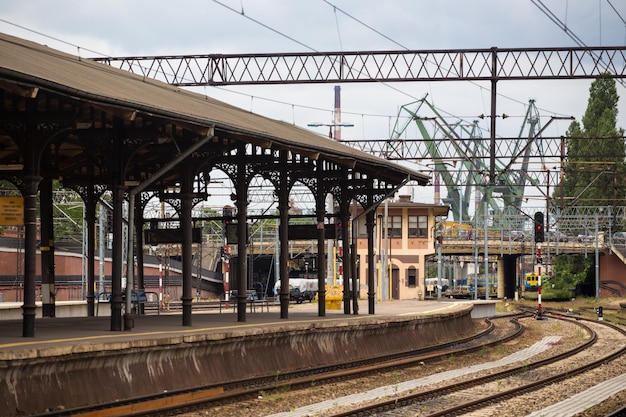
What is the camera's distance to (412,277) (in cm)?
6881

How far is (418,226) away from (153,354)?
54620mm

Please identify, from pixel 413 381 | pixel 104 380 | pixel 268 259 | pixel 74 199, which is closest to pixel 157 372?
pixel 104 380

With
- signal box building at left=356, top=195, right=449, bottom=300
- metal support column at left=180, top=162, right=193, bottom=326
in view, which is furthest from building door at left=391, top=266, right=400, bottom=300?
metal support column at left=180, top=162, right=193, bottom=326

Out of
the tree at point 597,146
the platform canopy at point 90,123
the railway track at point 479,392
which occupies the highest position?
the tree at point 597,146

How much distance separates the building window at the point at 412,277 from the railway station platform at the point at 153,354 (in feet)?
144

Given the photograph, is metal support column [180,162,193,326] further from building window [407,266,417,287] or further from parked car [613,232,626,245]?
parked car [613,232,626,245]

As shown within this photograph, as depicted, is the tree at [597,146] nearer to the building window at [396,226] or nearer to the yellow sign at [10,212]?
the building window at [396,226]

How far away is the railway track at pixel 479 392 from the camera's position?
14609 millimetres

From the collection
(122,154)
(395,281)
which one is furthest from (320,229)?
(395,281)

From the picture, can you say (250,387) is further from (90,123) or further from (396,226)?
(396,226)

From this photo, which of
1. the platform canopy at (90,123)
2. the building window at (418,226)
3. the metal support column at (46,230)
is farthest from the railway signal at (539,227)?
the building window at (418,226)

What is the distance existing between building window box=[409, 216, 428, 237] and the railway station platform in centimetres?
4417

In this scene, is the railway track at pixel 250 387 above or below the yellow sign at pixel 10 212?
below

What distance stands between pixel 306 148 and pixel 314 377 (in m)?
5.04
